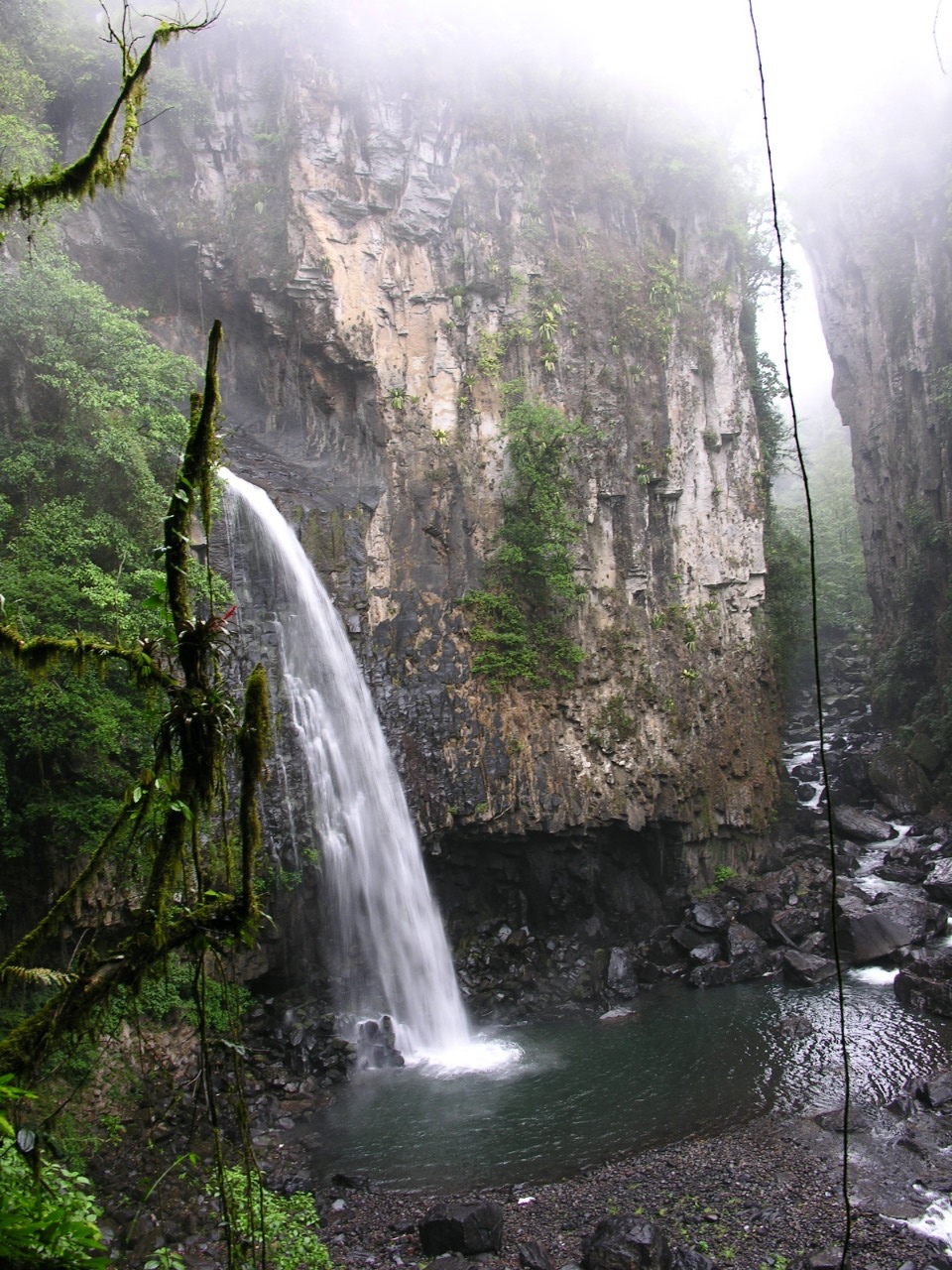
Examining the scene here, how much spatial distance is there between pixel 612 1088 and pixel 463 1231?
450 centimetres

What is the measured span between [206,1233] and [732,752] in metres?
16.0

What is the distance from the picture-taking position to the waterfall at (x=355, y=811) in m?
16.1

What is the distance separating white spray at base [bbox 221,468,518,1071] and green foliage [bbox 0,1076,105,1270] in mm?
11709

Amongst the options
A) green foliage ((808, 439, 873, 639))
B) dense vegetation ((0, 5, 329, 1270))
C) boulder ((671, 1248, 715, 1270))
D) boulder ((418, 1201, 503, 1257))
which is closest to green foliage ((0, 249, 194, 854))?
dense vegetation ((0, 5, 329, 1270))

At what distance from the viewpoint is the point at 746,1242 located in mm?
9250

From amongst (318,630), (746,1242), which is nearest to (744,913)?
(746,1242)

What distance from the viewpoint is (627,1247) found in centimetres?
893

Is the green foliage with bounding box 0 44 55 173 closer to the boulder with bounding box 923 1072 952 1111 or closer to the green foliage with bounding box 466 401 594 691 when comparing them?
the green foliage with bounding box 466 401 594 691

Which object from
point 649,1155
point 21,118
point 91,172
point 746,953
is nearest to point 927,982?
point 746,953

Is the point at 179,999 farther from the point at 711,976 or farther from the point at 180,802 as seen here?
the point at 711,976

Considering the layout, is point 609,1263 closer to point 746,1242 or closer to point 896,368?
point 746,1242

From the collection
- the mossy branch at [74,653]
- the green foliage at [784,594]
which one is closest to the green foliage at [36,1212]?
the mossy branch at [74,653]

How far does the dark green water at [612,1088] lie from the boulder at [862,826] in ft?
21.7

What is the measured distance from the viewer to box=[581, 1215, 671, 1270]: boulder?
28.9ft
